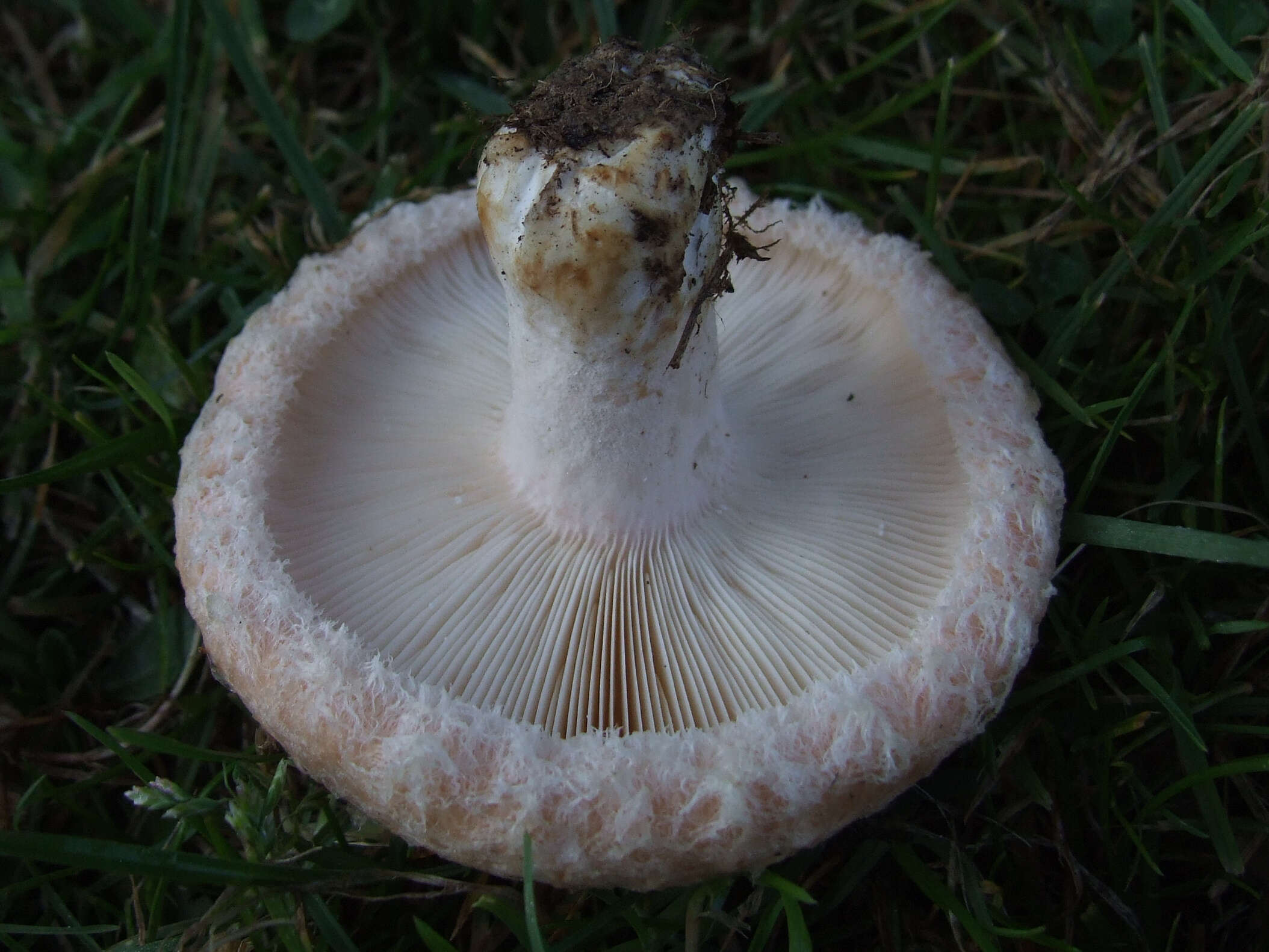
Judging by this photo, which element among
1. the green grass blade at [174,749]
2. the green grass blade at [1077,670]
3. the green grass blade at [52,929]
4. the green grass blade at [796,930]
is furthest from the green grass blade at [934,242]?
the green grass blade at [52,929]

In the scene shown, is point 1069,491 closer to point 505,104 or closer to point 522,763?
point 522,763

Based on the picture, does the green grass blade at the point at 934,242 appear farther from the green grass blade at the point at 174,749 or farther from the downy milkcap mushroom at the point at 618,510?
the green grass blade at the point at 174,749

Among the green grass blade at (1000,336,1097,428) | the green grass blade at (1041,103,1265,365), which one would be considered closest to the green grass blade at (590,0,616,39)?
the green grass blade at (1000,336,1097,428)

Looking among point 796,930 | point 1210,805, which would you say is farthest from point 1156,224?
point 796,930

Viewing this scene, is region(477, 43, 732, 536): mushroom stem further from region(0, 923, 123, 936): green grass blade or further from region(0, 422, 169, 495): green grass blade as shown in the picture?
region(0, 923, 123, 936): green grass blade

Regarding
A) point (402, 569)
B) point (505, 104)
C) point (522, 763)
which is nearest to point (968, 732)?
point (522, 763)

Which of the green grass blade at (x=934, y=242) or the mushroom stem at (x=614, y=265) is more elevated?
the mushroom stem at (x=614, y=265)
